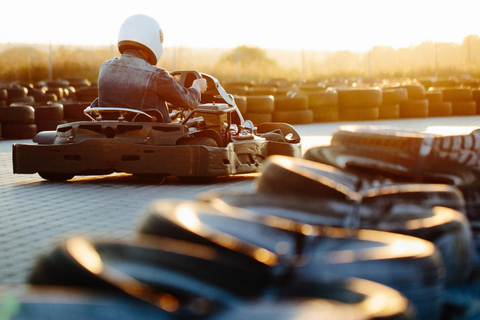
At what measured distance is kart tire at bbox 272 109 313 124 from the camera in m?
14.8

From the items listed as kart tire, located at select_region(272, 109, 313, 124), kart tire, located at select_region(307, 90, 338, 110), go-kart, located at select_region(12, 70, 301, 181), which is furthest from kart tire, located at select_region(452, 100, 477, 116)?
go-kart, located at select_region(12, 70, 301, 181)

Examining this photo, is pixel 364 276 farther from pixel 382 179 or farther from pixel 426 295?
pixel 382 179

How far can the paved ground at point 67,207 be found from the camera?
338 cm

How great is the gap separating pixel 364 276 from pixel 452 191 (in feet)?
2.22

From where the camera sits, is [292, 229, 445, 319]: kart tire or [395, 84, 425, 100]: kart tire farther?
[395, 84, 425, 100]: kart tire

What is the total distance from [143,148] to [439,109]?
13001mm

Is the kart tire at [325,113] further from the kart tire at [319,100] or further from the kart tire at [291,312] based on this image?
the kart tire at [291,312]

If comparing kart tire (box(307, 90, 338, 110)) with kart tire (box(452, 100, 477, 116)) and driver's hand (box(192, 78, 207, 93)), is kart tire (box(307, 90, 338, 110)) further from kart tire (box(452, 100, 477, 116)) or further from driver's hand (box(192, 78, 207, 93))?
driver's hand (box(192, 78, 207, 93))

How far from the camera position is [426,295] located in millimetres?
1430

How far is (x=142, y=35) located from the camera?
609 cm

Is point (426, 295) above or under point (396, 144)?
under

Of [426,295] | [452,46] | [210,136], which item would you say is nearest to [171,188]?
[210,136]

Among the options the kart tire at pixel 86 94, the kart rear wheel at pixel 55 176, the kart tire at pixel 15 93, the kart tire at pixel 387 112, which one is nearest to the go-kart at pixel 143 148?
the kart rear wheel at pixel 55 176

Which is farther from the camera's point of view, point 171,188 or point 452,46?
point 452,46
